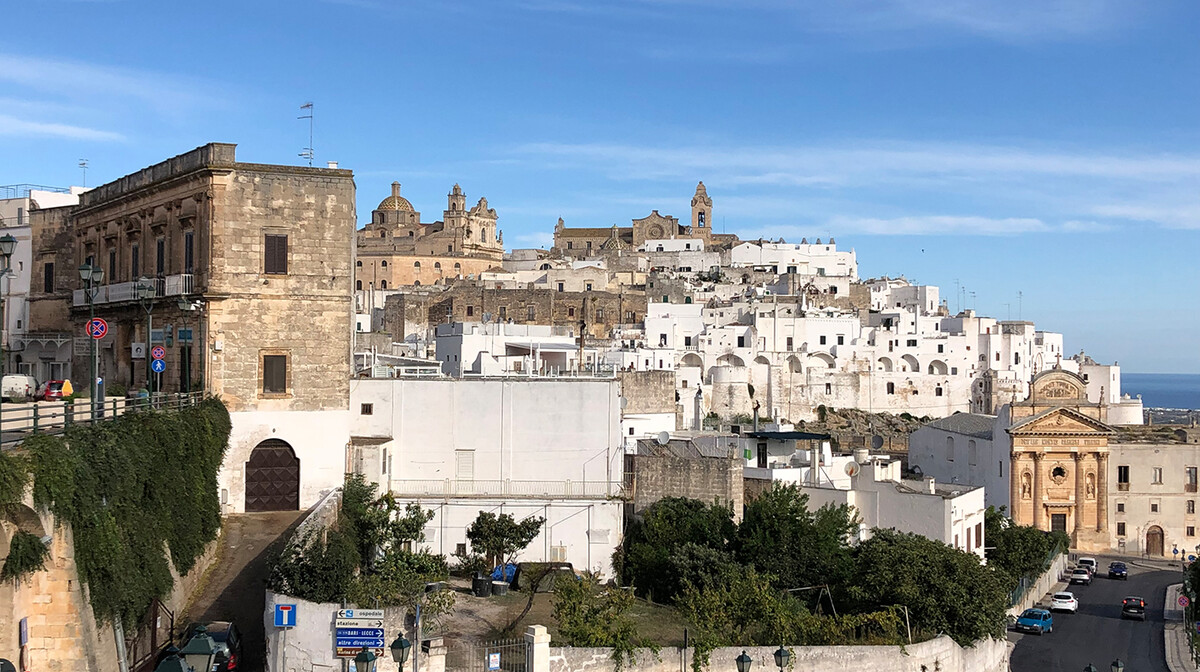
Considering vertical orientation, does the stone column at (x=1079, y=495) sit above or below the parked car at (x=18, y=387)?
below

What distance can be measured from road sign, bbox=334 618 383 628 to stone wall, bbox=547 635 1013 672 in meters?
2.77

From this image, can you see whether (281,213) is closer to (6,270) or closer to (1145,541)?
(6,270)

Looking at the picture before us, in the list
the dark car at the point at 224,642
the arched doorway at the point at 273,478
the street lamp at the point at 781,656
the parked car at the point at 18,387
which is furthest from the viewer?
the parked car at the point at 18,387

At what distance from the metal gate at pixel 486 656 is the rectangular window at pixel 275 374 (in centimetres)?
836

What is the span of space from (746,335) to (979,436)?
24.9m

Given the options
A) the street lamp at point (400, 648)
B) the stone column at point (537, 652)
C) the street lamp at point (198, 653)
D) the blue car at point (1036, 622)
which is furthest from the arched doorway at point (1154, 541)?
the street lamp at point (198, 653)

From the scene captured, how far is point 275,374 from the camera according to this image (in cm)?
2427

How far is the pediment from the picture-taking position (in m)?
47.8

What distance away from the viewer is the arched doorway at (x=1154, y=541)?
1929 inches

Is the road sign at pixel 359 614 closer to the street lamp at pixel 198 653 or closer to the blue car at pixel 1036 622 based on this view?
the street lamp at pixel 198 653

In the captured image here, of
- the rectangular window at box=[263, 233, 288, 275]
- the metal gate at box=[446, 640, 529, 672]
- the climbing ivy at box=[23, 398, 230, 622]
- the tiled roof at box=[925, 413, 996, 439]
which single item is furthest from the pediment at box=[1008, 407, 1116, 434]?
the climbing ivy at box=[23, 398, 230, 622]

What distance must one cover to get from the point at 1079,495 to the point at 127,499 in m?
42.3

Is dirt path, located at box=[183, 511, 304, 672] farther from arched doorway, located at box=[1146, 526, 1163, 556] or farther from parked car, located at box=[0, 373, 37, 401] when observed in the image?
arched doorway, located at box=[1146, 526, 1163, 556]

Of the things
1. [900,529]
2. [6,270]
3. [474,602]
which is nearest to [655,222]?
[900,529]
